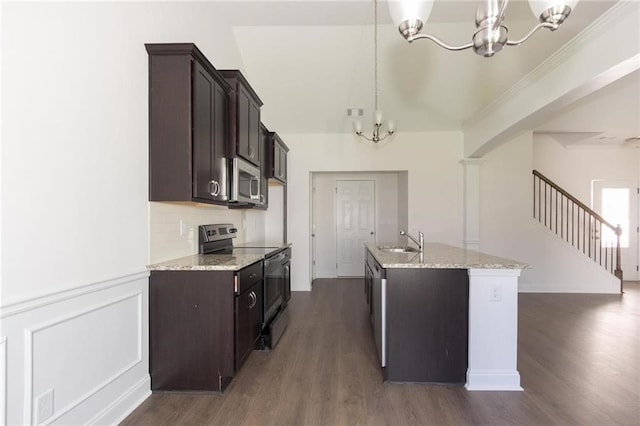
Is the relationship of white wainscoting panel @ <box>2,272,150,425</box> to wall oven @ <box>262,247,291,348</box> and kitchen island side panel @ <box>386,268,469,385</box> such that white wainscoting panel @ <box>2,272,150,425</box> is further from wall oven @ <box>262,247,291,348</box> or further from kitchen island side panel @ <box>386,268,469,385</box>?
kitchen island side panel @ <box>386,268,469,385</box>

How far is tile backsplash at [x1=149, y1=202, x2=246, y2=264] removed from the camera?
227cm

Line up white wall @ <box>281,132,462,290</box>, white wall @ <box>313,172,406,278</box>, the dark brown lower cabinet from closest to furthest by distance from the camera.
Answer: the dark brown lower cabinet → white wall @ <box>281,132,462,290</box> → white wall @ <box>313,172,406,278</box>

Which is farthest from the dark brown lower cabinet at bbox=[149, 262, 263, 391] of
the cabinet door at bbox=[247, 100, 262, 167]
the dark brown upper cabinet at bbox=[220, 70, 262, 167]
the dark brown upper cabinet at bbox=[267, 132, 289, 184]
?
the dark brown upper cabinet at bbox=[267, 132, 289, 184]

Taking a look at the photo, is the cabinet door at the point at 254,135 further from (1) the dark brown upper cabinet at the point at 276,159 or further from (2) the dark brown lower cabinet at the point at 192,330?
(2) the dark brown lower cabinet at the point at 192,330

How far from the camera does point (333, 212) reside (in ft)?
21.4

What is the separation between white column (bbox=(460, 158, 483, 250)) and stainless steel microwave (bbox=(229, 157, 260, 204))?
3489 mm

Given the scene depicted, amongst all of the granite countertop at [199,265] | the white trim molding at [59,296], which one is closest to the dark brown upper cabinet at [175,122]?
the granite countertop at [199,265]

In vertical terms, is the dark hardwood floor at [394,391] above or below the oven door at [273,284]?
below

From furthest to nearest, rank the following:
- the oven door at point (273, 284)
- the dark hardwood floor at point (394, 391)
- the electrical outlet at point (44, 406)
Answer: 1. the oven door at point (273, 284)
2. the dark hardwood floor at point (394, 391)
3. the electrical outlet at point (44, 406)

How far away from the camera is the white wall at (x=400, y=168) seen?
205 inches

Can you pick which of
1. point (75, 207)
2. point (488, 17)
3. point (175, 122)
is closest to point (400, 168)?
point (488, 17)

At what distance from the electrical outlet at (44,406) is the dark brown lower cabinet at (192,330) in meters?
0.68

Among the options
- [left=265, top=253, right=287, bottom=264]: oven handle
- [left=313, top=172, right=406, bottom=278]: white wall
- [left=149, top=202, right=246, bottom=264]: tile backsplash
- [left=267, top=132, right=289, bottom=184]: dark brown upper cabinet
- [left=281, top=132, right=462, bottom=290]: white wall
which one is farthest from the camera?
[left=313, top=172, right=406, bottom=278]: white wall

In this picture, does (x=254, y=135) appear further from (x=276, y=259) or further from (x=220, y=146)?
(x=276, y=259)
